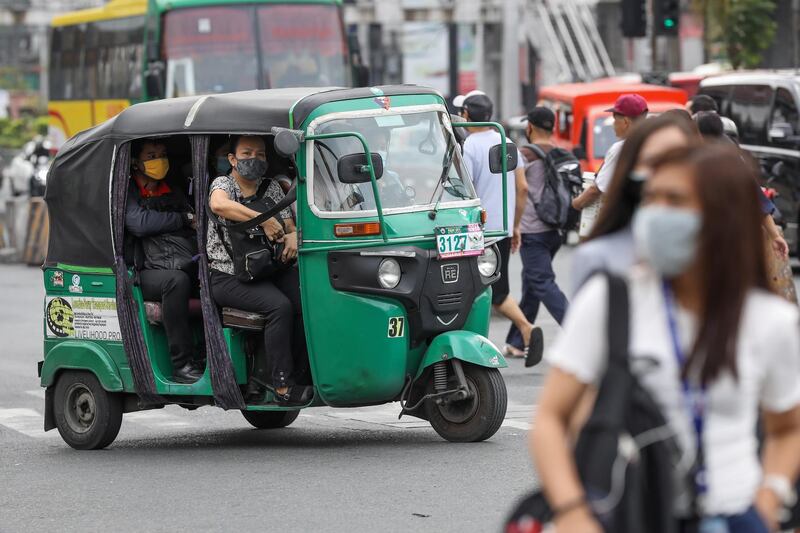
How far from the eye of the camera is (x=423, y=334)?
894cm

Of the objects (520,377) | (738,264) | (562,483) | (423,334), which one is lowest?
(520,377)

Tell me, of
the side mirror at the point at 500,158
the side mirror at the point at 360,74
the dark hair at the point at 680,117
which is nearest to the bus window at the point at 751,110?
the side mirror at the point at 360,74

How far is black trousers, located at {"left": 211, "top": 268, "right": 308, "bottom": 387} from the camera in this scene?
891 cm

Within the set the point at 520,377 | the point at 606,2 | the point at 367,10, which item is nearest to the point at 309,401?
the point at 520,377

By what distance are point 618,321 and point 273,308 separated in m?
5.57

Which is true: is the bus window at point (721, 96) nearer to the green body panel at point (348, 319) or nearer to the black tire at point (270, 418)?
the black tire at point (270, 418)

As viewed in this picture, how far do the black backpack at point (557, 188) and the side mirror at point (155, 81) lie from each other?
9.90 metres

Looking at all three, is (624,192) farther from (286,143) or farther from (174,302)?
(174,302)

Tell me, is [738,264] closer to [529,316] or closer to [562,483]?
[562,483]

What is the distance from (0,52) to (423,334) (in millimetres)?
79924

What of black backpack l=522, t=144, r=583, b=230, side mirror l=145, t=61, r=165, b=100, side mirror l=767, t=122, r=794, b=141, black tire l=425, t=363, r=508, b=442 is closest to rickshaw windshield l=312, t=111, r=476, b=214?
black tire l=425, t=363, r=508, b=442

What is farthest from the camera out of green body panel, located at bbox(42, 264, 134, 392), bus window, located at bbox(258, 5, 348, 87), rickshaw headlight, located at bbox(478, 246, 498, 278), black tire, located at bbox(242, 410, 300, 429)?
bus window, located at bbox(258, 5, 348, 87)

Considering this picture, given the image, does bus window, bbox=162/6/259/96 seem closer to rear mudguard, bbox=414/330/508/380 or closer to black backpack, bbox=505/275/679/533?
rear mudguard, bbox=414/330/508/380

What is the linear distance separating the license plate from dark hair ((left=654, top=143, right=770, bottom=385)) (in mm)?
5406
